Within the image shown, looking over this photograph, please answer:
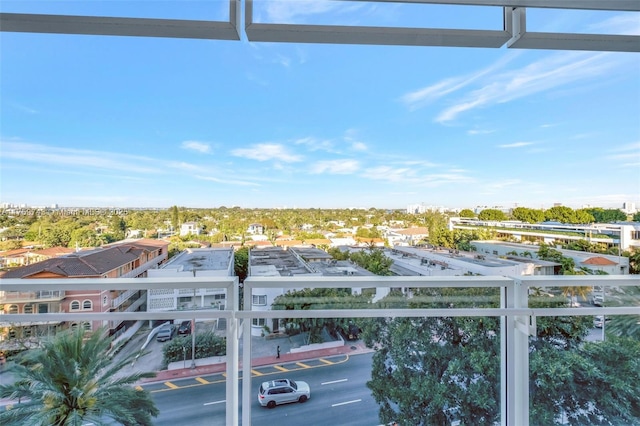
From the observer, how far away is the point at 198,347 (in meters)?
1.56

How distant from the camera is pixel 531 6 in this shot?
1.60 meters

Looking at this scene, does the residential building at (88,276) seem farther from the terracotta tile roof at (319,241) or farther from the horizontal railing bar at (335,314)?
the terracotta tile roof at (319,241)

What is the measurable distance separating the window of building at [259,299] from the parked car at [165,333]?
45 cm

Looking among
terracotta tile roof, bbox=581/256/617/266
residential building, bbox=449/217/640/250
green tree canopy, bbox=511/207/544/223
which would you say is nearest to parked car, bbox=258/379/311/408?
residential building, bbox=449/217/640/250

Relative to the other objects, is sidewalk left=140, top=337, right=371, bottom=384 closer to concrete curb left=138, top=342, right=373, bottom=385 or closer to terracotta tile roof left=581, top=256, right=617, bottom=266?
concrete curb left=138, top=342, right=373, bottom=385

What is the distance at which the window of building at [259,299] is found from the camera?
1.53 meters

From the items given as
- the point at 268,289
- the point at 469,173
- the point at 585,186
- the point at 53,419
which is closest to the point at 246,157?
the point at 268,289

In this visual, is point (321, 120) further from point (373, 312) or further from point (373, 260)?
point (373, 312)

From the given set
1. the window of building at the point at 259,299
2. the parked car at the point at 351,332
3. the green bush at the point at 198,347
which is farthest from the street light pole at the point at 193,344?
the parked car at the point at 351,332

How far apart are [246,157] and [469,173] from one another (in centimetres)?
132

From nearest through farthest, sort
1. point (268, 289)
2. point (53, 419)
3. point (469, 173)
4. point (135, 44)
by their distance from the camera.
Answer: point (53, 419) → point (268, 289) → point (135, 44) → point (469, 173)

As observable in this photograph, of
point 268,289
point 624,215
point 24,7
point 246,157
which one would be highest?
point 24,7

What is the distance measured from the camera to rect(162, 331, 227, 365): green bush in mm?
Answer: 1552

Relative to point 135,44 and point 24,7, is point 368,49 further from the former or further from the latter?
point 24,7
